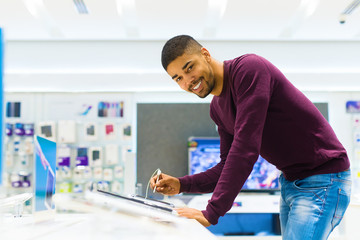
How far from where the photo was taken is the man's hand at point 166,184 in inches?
57.4

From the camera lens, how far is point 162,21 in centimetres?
496

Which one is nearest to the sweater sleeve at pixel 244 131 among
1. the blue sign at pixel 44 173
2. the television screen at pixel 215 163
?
the blue sign at pixel 44 173

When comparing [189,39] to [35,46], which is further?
[35,46]

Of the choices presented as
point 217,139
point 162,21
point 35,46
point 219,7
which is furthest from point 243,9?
point 35,46

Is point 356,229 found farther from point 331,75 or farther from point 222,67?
point 331,75

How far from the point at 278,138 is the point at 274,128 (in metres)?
0.04

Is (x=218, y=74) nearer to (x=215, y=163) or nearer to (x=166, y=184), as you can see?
(x=166, y=184)

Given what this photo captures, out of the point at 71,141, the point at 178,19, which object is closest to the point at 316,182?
the point at 178,19

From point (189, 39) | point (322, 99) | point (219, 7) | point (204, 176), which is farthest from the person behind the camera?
point (322, 99)

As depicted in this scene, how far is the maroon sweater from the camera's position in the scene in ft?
4.07

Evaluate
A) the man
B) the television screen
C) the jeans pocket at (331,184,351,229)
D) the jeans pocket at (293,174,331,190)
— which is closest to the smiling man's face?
the man

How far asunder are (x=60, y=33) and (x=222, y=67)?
4302 millimetres

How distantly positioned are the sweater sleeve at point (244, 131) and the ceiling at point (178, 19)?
3198 millimetres

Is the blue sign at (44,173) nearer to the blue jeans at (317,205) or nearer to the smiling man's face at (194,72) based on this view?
the smiling man's face at (194,72)
